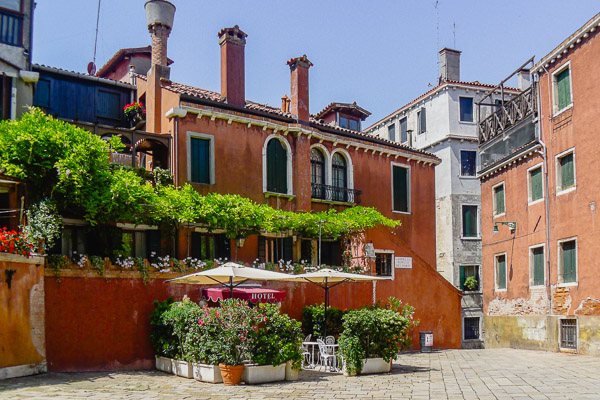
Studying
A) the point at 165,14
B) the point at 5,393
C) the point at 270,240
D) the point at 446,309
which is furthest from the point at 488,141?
the point at 5,393

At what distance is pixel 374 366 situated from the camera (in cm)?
1374

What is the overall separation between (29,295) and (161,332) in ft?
9.62

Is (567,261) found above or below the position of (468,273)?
above

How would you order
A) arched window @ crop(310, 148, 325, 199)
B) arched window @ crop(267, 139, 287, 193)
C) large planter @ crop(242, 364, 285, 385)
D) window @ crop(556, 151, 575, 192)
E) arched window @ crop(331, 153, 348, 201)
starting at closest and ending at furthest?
1. large planter @ crop(242, 364, 285, 385)
2. window @ crop(556, 151, 575, 192)
3. arched window @ crop(267, 139, 287, 193)
4. arched window @ crop(310, 148, 325, 199)
5. arched window @ crop(331, 153, 348, 201)

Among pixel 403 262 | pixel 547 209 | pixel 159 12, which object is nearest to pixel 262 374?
pixel 403 262

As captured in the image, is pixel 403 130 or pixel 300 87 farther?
pixel 403 130

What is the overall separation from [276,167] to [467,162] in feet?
47.1

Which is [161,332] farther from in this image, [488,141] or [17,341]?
[488,141]

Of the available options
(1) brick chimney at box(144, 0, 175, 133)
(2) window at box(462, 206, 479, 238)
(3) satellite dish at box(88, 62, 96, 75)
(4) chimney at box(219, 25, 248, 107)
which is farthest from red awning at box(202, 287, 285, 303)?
(2) window at box(462, 206, 479, 238)

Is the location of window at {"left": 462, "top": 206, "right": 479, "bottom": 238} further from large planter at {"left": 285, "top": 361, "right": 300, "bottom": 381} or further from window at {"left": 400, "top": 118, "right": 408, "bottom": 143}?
large planter at {"left": 285, "top": 361, "right": 300, "bottom": 381}

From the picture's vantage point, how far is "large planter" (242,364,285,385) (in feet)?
39.7

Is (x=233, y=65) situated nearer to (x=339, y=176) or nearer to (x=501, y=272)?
(x=339, y=176)

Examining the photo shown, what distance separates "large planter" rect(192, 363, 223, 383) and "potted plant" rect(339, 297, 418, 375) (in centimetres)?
278

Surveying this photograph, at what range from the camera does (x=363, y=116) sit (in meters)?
28.8
